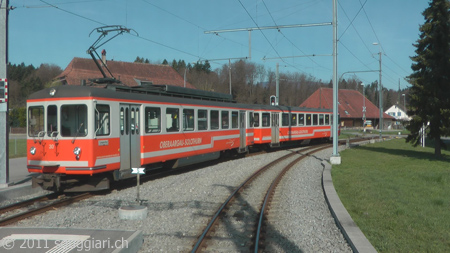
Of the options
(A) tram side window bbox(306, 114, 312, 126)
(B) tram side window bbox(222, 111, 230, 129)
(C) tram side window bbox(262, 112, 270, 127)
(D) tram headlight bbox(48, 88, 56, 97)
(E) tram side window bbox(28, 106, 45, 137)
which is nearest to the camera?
(D) tram headlight bbox(48, 88, 56, 97)

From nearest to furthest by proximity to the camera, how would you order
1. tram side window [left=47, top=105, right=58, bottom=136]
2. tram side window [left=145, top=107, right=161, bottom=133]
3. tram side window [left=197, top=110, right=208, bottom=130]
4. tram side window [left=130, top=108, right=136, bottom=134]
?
1. tram side window [left=47, top=105, right=58, bottom=136]
2. tram side window [left=130, top=108, right=136, bottom=134]
3. tram side window [left=145, top=107, right=161, bottom=133]
4. tram side window [left=197, top=110, right=208, bottom=130]

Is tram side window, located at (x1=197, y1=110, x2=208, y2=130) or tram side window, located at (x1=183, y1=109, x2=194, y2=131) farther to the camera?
tram side window, located at (x1=197, y1=110, x2=208, y2=130)

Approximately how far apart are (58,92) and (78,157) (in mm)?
1818

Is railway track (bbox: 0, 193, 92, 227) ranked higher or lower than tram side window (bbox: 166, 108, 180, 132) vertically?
lower

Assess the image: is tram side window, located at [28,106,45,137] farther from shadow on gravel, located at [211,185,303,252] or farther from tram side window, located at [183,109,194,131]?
shadow on gravel, located at [211,185,303,252]

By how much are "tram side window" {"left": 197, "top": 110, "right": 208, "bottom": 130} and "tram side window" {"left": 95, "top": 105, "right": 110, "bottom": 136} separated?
525 centimetres

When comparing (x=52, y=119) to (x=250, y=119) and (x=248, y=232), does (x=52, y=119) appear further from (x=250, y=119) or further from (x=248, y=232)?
(x=250, y=119)

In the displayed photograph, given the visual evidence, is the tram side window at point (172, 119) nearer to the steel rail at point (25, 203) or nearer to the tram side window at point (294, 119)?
the steel rail at point (25, 203)

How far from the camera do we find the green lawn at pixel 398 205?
6.46m

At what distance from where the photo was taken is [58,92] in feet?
34.3

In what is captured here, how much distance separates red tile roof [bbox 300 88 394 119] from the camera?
230 ft

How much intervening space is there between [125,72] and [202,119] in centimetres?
4189

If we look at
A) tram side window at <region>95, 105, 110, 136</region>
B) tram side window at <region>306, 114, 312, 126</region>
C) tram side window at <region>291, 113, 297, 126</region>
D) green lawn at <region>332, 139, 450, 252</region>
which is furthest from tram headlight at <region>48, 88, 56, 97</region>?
tram side window at <region>306, 114, 312, 126</region>

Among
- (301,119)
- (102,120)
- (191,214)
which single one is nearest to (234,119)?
(102,120)
